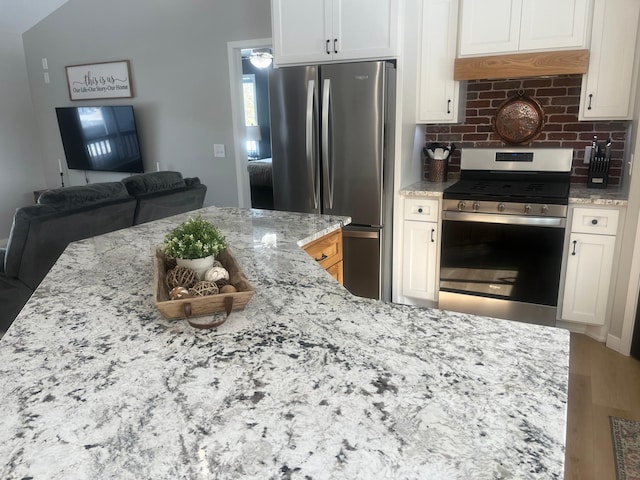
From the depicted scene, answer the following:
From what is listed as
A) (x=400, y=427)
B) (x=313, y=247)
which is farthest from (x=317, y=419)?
(x=313, y=247)

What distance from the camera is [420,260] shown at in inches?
127

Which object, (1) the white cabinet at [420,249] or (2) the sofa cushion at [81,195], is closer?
(2) the sofa cushion at [81,195]

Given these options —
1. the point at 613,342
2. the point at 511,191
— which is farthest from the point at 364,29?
the point at 613,342

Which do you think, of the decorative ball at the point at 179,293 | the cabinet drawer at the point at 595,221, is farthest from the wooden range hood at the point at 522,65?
the decorative ball at the point at 179,293

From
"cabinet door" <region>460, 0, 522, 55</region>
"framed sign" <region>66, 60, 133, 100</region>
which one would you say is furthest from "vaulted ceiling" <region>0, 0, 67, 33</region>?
"cabinet door" <region>460, 0, 522, 55</region>

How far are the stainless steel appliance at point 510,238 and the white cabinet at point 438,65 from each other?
503 mm

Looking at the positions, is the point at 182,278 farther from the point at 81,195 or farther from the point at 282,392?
the point at 81,195

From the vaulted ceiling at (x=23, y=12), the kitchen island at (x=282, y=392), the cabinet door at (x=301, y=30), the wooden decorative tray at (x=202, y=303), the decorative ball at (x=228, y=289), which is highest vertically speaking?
the vaulted ceiling at (x=23, y=12)

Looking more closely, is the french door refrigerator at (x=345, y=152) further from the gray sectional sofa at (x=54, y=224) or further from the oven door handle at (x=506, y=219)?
the gray sectional sofa at (x=54, y=224)

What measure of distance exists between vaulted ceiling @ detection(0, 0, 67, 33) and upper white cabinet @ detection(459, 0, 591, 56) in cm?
433

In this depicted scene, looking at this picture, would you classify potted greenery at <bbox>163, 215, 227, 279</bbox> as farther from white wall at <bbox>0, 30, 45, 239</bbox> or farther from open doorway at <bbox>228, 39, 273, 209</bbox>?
white wall at <bbox>0, 30, 45, 239</bbox>

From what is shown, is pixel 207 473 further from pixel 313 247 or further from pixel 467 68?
pixel 467 68

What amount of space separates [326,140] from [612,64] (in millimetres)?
1744

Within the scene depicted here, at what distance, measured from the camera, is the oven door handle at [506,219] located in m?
2.75
